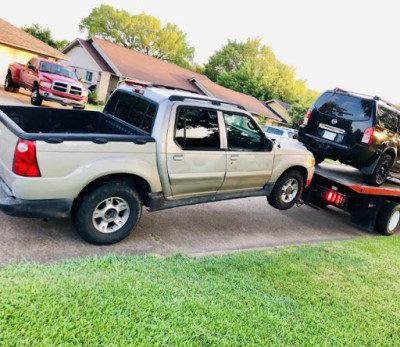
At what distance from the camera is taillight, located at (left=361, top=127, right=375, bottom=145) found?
6691 millimetres

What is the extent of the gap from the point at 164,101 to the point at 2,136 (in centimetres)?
196

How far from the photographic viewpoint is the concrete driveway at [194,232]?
4.19 metres

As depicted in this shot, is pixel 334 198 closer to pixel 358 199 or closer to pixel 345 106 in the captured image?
pixel 358 199

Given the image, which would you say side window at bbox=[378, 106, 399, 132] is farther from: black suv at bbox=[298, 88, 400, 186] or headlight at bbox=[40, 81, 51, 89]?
headlight at bbox=[40, 81, 51, 89]

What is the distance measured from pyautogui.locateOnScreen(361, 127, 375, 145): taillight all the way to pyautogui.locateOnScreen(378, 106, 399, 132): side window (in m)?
0.29

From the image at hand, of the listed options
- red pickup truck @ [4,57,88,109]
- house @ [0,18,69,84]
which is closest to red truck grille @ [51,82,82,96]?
red pickup truck @ [4,57,88,109]

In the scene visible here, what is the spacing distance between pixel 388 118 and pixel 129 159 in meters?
5.45

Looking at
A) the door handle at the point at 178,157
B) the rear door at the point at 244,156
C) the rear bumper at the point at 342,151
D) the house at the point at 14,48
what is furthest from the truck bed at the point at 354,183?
the house at the point at 14,48

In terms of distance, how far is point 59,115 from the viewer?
5.45m

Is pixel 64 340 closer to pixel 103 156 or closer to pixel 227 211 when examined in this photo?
pixel 103 156

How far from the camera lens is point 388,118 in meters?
7.14

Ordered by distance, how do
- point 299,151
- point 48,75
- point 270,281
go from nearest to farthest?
point 270,281
point 299,151
point 48,75

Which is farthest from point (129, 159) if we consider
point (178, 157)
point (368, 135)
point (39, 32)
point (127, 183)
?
point (39, 32)

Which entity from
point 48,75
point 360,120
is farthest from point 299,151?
point 48,75
